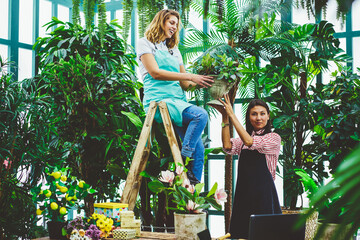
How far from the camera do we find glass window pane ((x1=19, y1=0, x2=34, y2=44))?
19.5 ft

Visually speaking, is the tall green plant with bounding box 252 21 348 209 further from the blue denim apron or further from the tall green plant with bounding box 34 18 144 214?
the blue denim apron

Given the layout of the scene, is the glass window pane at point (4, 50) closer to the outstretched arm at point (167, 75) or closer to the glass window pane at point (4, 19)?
the glass window pane at point (4, 19)

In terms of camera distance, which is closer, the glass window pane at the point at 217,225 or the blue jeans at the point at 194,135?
the blue jeans at the point at 194,135

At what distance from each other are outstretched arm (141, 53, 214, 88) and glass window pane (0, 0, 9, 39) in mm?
3704

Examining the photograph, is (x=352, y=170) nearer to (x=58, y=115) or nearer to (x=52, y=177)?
(x=52, y=177)

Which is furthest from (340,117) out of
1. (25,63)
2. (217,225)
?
(25,63)

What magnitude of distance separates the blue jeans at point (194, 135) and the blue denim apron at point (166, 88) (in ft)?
0.38

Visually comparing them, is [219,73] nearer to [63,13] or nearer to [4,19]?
[4,19]

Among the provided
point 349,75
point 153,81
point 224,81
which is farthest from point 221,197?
point 349,75

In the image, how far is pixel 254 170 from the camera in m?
2.76

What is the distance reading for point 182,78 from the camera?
2666 mm

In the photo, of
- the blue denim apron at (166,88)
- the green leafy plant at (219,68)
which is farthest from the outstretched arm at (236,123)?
the blue denim apron at (166,88)

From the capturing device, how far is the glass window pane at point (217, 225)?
589 cm

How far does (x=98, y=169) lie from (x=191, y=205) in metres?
2.50
